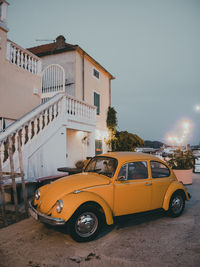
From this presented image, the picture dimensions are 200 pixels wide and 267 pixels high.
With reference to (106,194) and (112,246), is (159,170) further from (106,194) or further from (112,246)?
(112,246)

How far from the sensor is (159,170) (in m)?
4.34

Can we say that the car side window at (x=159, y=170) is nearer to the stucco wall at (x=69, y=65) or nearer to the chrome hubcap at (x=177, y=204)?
the chrome hubcap at (x=177, y=204)

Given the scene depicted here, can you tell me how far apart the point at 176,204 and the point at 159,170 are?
37.1 inches

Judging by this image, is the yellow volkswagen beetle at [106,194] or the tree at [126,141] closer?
the yellow volkswagen beetle at [106,194]

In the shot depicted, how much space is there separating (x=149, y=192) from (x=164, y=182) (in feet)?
1.72

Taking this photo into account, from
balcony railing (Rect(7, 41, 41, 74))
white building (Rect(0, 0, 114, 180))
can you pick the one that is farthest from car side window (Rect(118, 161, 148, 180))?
balcony railing (Rect(7, 41, 41, 74))

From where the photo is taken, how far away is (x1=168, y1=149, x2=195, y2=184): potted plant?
8367 millimetres

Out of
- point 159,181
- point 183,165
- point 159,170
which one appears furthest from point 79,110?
point 159,181

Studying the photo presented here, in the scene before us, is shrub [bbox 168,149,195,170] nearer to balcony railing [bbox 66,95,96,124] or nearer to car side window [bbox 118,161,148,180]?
balcony railing [bbox 66,95,96,124]

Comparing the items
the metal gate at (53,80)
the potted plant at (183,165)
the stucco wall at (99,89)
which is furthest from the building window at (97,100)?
the potted plant at (183,165)

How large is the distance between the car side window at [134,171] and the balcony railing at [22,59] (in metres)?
6.47

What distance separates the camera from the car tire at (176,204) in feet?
14.1

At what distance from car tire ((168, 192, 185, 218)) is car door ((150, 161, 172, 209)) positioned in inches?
13.1

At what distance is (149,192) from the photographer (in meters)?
3.96
